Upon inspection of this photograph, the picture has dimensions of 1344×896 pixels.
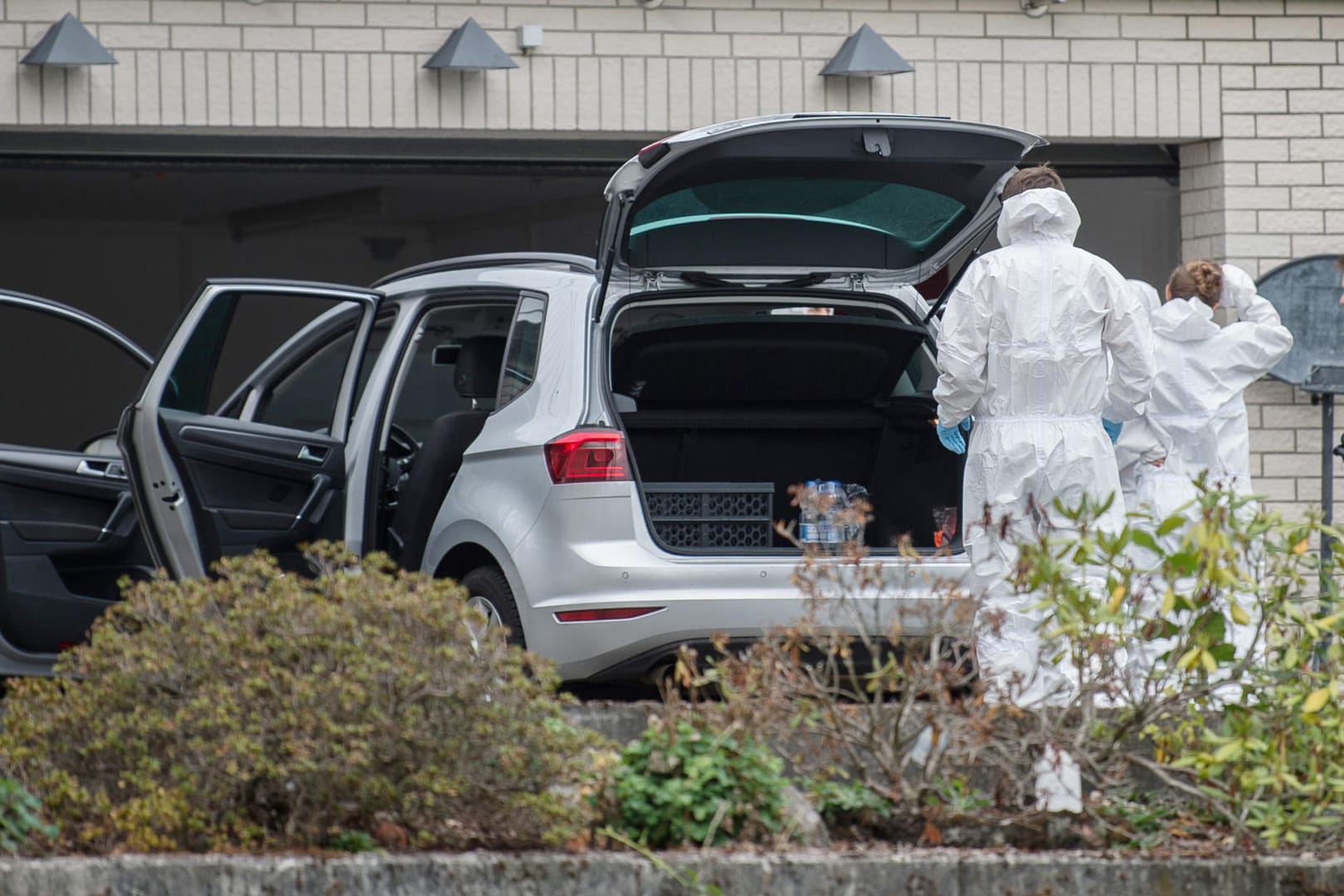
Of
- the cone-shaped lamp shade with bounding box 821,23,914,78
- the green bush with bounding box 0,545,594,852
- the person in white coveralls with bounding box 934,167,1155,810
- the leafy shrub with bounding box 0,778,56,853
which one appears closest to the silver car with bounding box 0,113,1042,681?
the person in white coveralls with bounding box 934,167,1155,810

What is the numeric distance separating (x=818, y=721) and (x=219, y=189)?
664 centimetres

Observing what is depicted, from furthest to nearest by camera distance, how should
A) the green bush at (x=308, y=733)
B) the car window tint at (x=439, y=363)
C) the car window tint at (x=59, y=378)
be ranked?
the car window tint at (x=59, y=378)
the car window tint at (x=439, y=363)
the green bush at (x=308, y=733)

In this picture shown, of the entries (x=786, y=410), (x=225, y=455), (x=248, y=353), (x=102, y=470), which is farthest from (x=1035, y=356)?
(x=248, y=353)

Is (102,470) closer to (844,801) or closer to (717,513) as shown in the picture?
(717,513)

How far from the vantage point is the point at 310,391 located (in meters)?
7.67

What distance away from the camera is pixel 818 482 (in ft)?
21.3

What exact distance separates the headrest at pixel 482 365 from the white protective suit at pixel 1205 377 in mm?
2634

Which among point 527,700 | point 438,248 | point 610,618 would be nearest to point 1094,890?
point 527,700

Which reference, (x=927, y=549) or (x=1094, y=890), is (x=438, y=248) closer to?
(x=927, y=549)

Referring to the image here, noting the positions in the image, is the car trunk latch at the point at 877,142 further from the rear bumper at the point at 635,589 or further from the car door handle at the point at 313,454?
the car door handle at the point at 313,454

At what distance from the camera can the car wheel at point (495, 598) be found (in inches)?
232

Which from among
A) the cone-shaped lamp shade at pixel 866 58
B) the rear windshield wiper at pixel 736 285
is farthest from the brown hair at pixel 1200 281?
the cone-shaped lamp shade at pixel 866 58

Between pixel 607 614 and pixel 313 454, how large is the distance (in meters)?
1.42

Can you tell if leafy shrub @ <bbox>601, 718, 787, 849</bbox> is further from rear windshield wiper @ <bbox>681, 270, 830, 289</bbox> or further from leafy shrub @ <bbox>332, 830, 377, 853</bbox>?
rear windshield wiper @ <bbox>681, 270, 830, 289</bbox>
